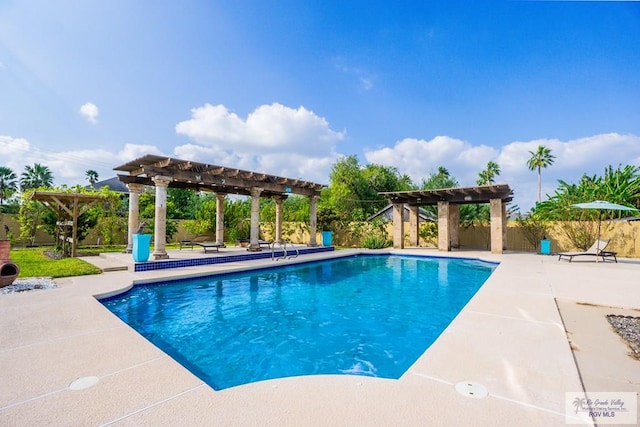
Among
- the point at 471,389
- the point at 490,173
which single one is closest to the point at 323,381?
the point at 471,389

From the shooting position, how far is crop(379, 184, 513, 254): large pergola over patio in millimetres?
14734

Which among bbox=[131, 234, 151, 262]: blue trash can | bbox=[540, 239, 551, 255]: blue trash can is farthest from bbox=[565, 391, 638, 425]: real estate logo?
bbox=[540, 239, 551, 255]: blue trash can

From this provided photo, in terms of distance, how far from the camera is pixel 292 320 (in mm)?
5496

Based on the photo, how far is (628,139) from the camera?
50.9ft

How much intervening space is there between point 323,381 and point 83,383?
6.49 feet

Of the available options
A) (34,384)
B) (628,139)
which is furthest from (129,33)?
(628,139)

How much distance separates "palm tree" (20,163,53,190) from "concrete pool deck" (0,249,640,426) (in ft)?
152

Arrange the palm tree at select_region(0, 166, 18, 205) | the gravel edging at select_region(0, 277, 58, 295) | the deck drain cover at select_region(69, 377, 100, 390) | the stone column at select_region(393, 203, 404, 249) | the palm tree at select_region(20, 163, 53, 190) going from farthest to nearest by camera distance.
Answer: the palm tree at select_region(20, 163, 53, 190)
the palm tree at select_region(0, 166, 18, 205)
the stone column at select_region(393, 203, 404, 249)
the gravel edging at select_region(0, 277, 58, 295)
the deck drain cover at select_region(69, 377, 100, 390)

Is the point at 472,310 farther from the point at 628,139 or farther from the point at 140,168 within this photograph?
the point at 628,139

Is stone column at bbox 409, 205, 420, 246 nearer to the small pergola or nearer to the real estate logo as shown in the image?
the small pergola

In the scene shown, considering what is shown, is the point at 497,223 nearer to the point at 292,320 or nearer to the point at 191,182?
the point at 292,320

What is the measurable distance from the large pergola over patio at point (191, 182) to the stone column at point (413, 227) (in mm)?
6627

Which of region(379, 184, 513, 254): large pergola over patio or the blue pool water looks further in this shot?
region(379, 184, 513, 254): large pergola over patio

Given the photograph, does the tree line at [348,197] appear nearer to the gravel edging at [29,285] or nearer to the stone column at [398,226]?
the stone column at [398,226]
